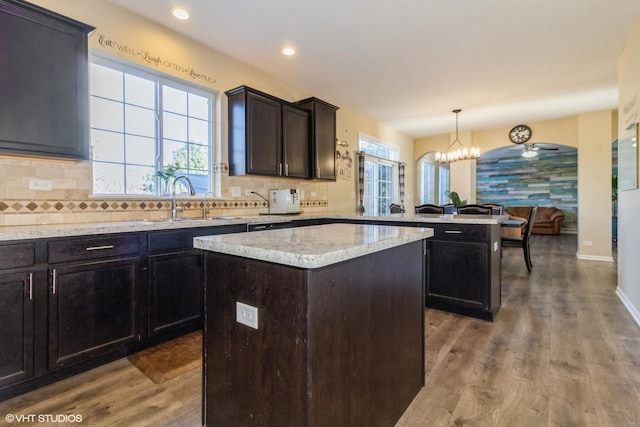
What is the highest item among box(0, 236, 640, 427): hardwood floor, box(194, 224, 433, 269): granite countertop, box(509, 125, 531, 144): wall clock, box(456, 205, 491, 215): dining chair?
box(509, 125, 531, 144): wall clock

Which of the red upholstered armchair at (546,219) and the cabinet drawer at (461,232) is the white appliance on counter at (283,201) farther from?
the red upholstered armchair at (546,219)

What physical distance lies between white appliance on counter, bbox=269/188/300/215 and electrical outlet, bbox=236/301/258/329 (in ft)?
8.72

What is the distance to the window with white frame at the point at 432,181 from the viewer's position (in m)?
8.50

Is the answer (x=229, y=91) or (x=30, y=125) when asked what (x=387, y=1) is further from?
(x=30, y=125)

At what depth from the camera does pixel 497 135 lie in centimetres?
684

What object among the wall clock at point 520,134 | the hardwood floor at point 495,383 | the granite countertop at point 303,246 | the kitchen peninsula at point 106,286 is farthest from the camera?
the wall clock at point 520,134

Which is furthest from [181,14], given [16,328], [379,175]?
[379,175]

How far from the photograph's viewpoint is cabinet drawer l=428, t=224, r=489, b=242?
9.33 ft

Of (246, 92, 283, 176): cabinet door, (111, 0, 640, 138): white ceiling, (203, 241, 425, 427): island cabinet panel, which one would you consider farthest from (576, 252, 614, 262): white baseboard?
(203, 241, 425, 427): island cabinet panel

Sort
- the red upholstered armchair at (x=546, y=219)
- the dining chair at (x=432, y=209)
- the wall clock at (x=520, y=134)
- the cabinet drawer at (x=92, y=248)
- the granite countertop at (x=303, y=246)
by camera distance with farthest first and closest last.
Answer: the red upholstered armchair at (x=546, y=219), the wall clock at (x=520, y=134), the dining chair at (x=432, y=209), the cabinet drawer at (x=92, y=248), the granite countertop at (x=303, y=246)

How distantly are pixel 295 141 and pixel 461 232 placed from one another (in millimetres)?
2207

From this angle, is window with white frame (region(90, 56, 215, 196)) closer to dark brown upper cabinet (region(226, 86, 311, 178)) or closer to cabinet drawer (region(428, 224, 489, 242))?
dark brown upper cabinet (region(226, 86, 311, 178))

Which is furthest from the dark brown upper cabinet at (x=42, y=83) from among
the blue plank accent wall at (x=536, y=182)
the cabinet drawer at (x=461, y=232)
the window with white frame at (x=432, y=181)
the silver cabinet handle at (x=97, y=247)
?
the blue plank accent wall at (x=536, y=182)

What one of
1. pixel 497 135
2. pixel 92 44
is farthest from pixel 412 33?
pixel 497 135
